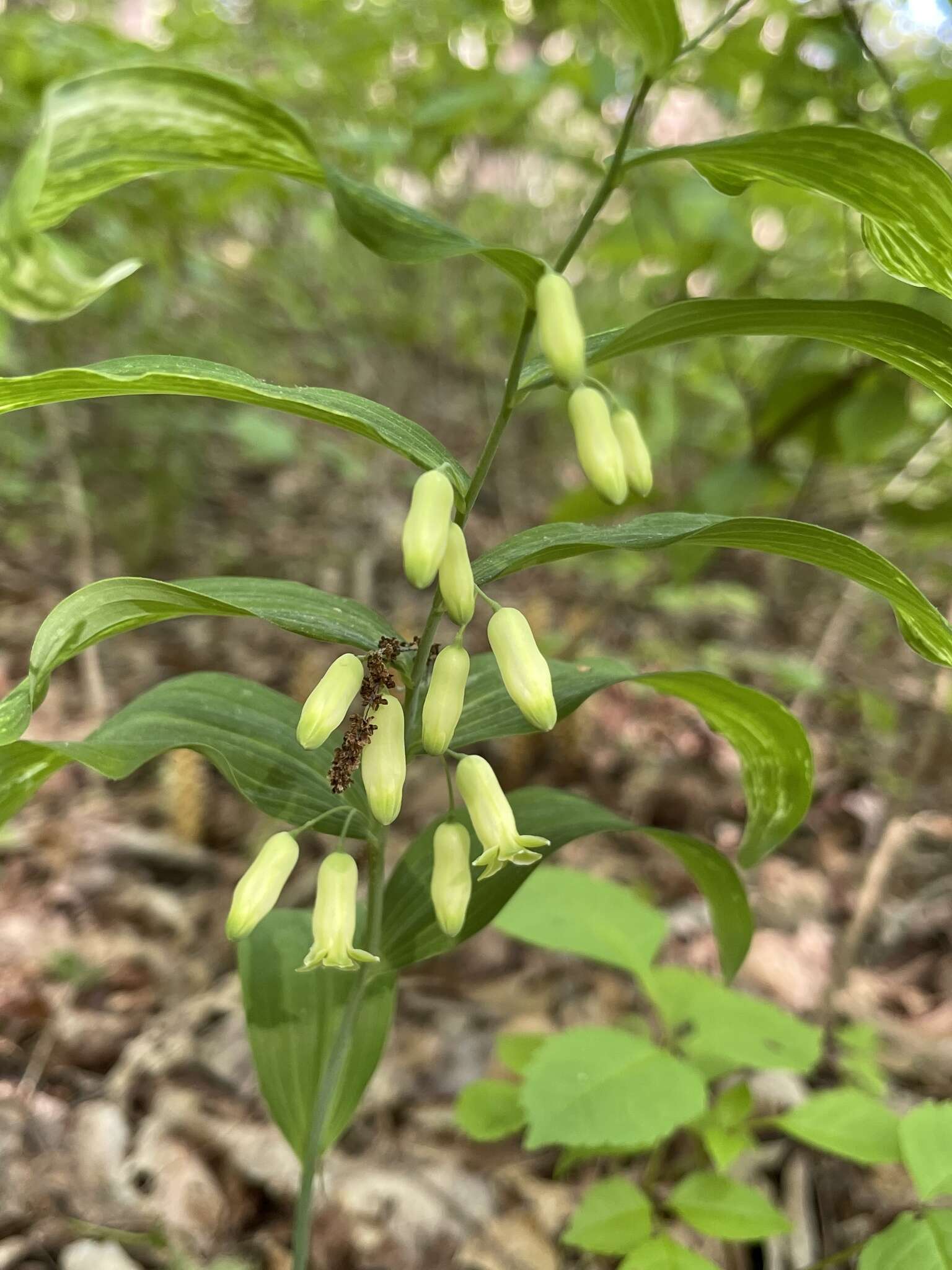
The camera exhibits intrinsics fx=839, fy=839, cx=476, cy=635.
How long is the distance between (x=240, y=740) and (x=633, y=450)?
667 mm

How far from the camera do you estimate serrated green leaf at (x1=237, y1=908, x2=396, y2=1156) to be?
136cm

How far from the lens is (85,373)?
2.58 feet

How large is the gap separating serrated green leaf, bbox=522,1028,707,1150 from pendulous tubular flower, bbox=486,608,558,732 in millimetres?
779

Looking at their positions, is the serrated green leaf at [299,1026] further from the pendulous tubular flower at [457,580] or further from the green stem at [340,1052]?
the pendulous tubular flower at [457,580]

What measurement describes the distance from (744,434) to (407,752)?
2.78 meters

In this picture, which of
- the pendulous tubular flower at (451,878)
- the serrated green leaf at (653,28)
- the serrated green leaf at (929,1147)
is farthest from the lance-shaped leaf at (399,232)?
the serrated green leaf at (929,1147)

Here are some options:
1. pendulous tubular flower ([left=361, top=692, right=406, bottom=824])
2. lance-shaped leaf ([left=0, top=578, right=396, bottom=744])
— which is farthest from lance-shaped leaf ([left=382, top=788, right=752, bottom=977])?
Result: lance-shaped leaf ([left=0, top=578, right=396, bottom=744])

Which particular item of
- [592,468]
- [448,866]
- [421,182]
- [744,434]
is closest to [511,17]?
[744,434]

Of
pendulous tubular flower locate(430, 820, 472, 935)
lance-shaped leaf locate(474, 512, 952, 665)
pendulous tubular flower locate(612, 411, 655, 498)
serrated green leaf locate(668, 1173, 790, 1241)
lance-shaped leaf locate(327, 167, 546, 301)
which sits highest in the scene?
lance-shaped leaf locate(327, 167, 546, 301)

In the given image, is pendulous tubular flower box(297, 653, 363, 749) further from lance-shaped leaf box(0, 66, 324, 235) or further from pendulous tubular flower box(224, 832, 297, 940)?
lance-shaped leaf box(0, 66, 324, 235)

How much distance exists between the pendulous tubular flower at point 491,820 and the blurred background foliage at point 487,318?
2.61 feet

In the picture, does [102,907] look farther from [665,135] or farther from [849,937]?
[665,135]

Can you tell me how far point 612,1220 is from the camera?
1412 mm

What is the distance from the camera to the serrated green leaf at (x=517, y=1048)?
1786mm
